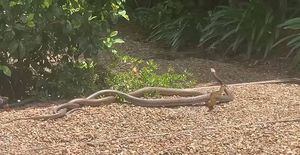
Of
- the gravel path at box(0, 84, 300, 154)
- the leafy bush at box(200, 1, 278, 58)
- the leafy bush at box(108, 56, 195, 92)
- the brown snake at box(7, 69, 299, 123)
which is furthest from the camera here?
the leafy bush at box(200, 1, 278, 58)

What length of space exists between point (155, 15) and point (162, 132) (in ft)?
19.4

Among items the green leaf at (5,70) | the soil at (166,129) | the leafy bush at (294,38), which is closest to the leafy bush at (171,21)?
the leafy bush at (294,38)

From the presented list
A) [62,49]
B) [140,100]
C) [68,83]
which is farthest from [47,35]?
[140,100]

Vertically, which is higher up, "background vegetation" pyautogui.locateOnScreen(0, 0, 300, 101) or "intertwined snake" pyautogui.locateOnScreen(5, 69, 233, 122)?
"background vegetation" pyautogui.locateOnScreen(0, 0, 300, 101)

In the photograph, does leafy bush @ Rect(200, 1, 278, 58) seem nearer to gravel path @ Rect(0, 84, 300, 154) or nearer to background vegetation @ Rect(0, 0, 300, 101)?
background vegetation @ Rect(0, 0, 300, 101)

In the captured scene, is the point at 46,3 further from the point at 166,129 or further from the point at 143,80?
the point at 166,129

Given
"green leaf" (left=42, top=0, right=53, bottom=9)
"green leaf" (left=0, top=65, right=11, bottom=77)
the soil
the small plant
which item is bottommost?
Result: the soil

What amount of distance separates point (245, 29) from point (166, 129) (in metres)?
4.13

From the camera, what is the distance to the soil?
4.52 m

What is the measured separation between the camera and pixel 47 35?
6.21m

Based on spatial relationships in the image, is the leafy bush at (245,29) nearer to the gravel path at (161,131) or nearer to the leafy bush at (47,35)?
the leafy bush at (47,35)

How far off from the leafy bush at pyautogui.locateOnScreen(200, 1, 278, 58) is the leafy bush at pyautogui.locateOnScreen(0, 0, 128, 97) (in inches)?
104

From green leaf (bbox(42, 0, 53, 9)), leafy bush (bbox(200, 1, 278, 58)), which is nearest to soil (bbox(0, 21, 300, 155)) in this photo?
green leaf (bbox(42, 0, 53, 9))

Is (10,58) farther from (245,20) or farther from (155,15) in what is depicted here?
(155,15)
